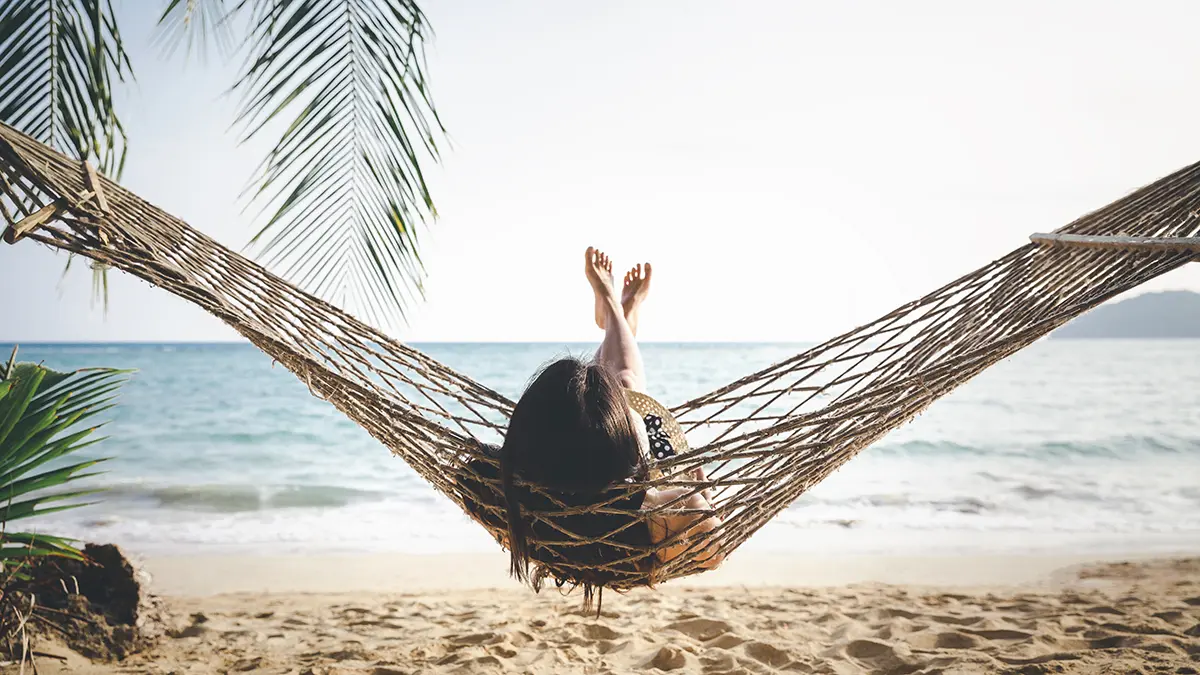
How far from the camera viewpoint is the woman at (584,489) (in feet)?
4.51

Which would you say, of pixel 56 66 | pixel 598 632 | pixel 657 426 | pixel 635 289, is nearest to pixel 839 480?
pixel 598 632

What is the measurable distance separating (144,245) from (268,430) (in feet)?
23.9

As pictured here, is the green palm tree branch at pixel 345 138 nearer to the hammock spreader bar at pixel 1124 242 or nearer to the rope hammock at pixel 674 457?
the rope hammock at pixel 674 457

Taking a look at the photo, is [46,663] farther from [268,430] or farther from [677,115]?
[677,115]

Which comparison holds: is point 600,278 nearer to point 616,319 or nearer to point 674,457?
point 616,319

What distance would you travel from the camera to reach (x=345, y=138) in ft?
6.09

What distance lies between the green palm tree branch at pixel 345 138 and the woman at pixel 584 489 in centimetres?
49

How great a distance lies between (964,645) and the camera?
2.40m

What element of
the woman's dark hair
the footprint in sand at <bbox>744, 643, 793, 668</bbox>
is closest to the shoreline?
the footprint in sand at <bbox>744, 643, 793, 668</bbox>

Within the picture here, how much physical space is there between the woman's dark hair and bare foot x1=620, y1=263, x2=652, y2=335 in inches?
36.2

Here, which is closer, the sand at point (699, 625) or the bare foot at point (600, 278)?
the bare foot at point (600, 278)

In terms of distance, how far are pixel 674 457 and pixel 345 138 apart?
1016 millimetres

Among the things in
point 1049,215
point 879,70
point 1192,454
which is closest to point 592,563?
point 1192,454

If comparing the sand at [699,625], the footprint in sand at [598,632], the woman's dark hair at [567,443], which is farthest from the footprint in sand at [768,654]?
the woman's dark hair at [567,443]
